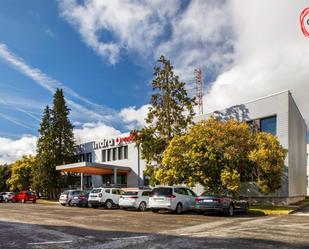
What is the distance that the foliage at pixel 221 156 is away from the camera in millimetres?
25694

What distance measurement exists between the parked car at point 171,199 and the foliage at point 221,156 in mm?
3409

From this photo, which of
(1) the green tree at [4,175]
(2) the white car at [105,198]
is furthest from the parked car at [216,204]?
(1) the green tree at [4,175]

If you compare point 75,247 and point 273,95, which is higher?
point 273,95

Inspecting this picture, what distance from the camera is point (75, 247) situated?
30.3 ft

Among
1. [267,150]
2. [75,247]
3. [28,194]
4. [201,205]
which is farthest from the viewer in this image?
[28,194]

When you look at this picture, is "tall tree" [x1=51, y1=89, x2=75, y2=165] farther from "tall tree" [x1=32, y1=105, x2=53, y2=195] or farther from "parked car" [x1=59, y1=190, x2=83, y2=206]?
"parked car" [x1=59, y1=190, x2=83, y2=206]

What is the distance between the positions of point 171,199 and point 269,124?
535 inches

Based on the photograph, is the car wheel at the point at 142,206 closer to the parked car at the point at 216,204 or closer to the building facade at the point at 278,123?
the parked car at the point at 216,204

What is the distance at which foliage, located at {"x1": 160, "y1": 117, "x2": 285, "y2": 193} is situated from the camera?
25.7 meters

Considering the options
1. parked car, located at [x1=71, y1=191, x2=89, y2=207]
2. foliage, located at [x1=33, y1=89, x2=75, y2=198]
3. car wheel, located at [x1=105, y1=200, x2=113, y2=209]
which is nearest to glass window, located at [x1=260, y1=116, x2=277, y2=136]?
car wheel, located at [x1=105, y1=200, x2=113, y2=209]

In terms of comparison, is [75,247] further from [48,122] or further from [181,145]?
[48,122]

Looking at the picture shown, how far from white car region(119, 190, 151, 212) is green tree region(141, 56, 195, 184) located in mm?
7394

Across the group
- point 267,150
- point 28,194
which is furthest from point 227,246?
point 28,194

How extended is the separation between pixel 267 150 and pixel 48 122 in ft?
127
